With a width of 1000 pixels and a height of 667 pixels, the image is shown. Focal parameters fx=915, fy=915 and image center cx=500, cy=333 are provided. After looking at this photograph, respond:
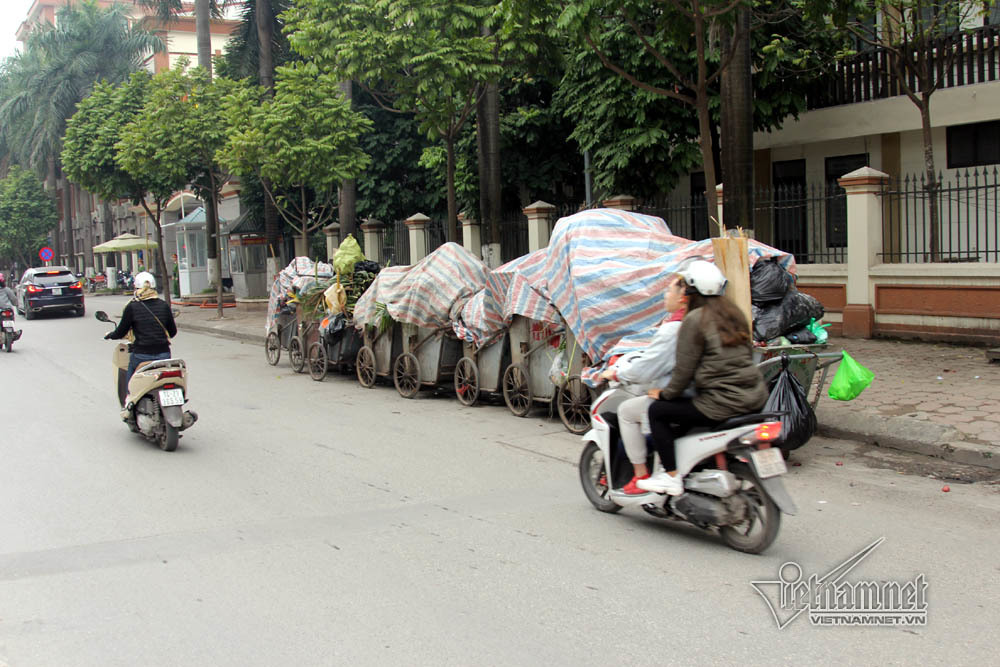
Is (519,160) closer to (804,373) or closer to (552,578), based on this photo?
(804,373)

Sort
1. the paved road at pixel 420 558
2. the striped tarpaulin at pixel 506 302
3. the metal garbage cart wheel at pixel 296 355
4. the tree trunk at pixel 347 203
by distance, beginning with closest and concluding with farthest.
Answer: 1. the paved road at pixel 420 558
2. the striped tarpaulin at pixel 506 302
3. the metal garbage cart wheel at pixel 296 355
4. the tree trunk at pixel 347 203

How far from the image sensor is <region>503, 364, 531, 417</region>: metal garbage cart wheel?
405 inches

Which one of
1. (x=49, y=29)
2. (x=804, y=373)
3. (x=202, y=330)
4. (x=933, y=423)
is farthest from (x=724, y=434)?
(x=49, y=29)

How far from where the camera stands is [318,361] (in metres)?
13.9

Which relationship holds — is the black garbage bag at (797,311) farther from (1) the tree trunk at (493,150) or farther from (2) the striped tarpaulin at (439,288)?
(1) the tree trunk at (493,150)

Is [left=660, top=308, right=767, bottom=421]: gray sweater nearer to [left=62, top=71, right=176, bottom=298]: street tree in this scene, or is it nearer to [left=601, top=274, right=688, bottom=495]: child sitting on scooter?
[left=601, top=274, right=688, bottom=495]: child sitting on scooter

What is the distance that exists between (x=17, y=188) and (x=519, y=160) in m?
52.9

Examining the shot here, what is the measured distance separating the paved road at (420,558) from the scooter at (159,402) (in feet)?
0.70

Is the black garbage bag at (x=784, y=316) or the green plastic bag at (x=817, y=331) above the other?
the black garbage bag at (x=784, y=316)

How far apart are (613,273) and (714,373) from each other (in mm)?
2952

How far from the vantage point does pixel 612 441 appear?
20.2 feet

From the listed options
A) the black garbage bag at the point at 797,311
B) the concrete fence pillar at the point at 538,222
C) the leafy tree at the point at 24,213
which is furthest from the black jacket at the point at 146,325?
the leafy tree at the point at 24,213

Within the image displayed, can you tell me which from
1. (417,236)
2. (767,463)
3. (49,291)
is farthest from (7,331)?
(767,463)

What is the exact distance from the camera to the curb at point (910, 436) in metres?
7.71
